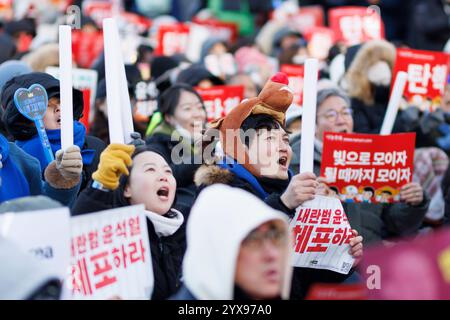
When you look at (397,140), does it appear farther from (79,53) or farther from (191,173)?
(79,53)

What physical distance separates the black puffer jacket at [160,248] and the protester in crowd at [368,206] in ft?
6.47

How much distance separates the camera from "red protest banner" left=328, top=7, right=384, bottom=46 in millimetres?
11602

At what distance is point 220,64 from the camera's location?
38.3 ft

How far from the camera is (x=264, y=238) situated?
3.93 m

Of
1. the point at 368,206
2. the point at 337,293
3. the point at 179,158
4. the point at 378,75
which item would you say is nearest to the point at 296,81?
the point at 378,75

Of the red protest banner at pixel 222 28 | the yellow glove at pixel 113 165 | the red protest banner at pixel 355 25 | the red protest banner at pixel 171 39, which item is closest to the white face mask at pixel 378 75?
the red protest banner at pixel 355 25

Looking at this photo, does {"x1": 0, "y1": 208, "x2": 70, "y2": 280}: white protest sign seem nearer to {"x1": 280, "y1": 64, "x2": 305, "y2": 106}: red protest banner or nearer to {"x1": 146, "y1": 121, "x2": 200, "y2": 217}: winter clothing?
{"x1": 146, "y1": 121, "x2": 200, "y2": 217}: winter clothing

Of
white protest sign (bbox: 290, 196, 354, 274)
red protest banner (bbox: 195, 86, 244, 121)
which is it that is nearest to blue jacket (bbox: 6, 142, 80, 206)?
white protest sign (bbox: 290, 196, 354, 274)

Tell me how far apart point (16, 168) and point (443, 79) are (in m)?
3.93

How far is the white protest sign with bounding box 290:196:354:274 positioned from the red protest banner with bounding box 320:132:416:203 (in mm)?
1257

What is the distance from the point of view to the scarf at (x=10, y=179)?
532cm

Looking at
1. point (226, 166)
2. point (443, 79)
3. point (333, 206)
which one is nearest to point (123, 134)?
point (226, 166)

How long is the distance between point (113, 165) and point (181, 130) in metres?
2.94

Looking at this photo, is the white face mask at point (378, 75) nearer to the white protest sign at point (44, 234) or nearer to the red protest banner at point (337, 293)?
the red protest banner at point (337, 293)
